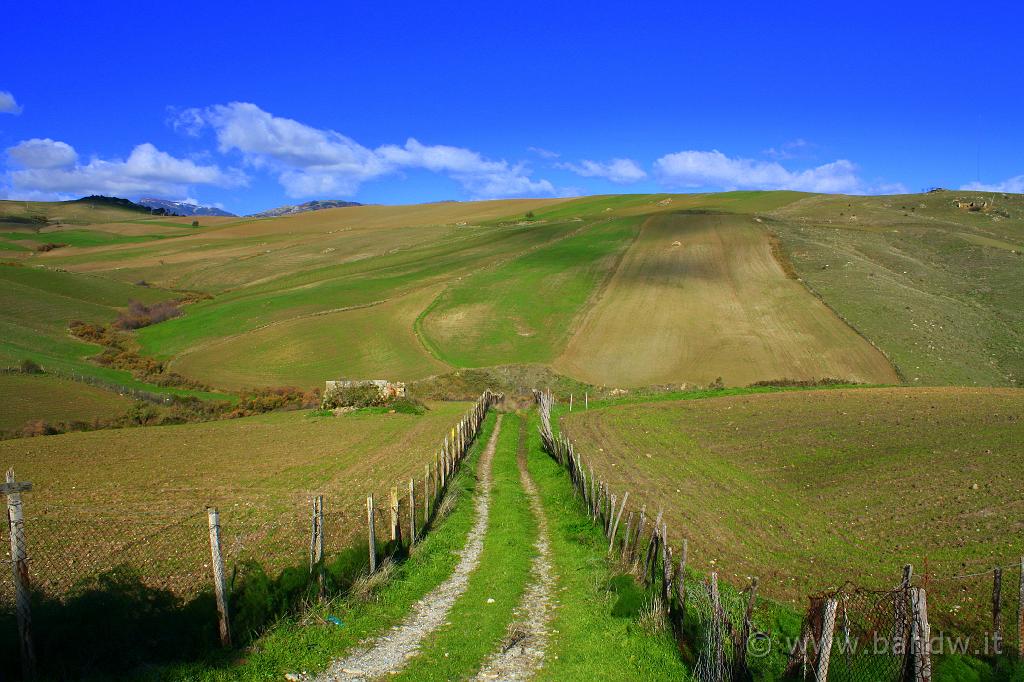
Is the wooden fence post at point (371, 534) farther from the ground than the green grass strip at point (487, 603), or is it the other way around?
the wooden fence post at point (371, 534)

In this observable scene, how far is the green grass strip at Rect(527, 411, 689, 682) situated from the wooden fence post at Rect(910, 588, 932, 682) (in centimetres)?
377

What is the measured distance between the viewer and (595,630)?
40.7ft

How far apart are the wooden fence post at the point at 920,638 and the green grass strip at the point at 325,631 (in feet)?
26.4

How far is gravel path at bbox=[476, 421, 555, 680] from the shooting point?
429 inches

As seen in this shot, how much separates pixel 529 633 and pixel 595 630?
1.16 metres

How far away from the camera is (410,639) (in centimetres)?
1222

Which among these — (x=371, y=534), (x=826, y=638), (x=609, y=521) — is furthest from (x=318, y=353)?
(x=826, y=638)

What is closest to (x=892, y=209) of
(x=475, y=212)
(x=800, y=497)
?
(x=475, y=212)

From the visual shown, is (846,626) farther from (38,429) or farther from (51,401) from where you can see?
(51,401)

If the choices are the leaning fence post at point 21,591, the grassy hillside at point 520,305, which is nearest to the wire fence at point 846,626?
the leaning fence post at point 21,591

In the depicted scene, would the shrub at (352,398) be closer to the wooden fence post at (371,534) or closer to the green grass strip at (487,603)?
the green grass strip at (487,603)

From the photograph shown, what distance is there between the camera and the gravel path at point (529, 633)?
10891mm

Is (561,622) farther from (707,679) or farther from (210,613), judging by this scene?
(210,613)

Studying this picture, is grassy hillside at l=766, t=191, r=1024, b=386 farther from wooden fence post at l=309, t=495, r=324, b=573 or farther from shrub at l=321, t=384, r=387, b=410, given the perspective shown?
wooden fence post at l=309, t=495, r=324, b=573
